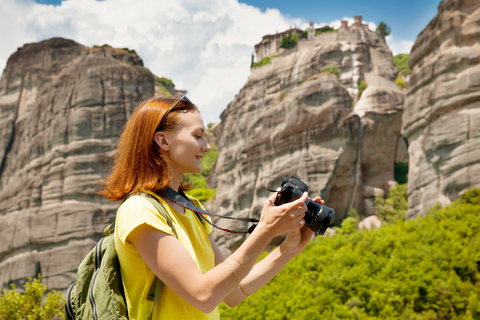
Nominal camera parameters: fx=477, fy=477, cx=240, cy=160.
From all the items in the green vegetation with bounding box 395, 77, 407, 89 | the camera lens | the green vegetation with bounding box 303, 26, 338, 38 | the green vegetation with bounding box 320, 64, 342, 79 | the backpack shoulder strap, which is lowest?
the camera lens

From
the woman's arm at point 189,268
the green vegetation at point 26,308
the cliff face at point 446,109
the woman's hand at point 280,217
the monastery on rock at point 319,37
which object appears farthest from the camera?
the monastery on rock at point 319,37

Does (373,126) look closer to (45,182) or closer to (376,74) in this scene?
(376,74)

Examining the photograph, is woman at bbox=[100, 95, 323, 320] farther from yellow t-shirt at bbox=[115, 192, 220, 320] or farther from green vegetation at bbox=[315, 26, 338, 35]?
green vegetation at bbox=[315, 26, 338, 35]

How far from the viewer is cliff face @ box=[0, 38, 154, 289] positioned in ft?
104

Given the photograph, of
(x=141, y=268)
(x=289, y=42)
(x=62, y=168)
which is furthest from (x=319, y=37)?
(x=141, y=268)

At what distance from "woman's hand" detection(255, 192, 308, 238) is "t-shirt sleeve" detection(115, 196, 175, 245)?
13.4 inches

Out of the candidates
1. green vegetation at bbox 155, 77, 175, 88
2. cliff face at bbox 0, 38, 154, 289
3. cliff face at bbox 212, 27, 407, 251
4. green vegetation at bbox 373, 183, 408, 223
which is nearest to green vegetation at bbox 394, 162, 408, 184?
cliff face at bbox 212, 27, 407, 251

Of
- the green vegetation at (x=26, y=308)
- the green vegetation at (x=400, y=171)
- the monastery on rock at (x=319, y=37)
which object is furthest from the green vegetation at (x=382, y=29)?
the green vegetation at (x=26, y=308)

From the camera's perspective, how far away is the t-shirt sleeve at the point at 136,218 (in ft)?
5.45

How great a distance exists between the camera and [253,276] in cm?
219

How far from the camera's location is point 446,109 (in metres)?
24.2

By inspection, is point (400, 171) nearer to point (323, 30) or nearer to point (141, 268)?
point (323, 30)

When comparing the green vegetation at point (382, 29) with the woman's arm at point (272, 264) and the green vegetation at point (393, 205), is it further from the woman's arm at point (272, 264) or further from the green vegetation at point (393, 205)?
the woman's arm at point (272, 264)

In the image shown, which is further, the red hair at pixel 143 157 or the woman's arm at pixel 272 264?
the woman's arm at pixel 272 264
